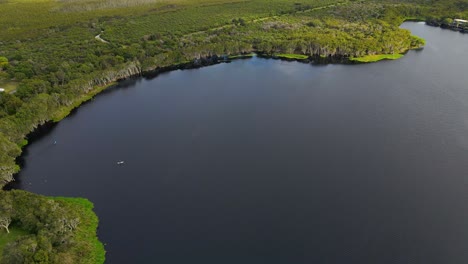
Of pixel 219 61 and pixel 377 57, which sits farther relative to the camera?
pixel 219 61

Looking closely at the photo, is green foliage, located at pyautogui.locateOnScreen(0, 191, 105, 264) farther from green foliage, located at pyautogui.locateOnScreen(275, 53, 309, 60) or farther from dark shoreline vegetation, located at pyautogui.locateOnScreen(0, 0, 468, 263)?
Result: green foliage, located at pyautogui.locateOnScreen(275, 53, 309, 60)

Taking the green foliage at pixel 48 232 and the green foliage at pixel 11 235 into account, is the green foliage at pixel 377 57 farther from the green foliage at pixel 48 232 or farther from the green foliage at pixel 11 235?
the green foliage at pixel 11 235

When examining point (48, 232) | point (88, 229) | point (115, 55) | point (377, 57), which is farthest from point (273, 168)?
point (115, 55)

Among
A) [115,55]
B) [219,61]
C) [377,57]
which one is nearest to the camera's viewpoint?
[377,57]

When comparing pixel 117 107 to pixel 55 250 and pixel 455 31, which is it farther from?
pixel 455 31

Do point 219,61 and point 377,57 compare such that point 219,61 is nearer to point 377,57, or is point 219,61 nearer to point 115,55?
point 115,55

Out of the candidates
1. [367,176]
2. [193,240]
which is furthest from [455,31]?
[193,240]

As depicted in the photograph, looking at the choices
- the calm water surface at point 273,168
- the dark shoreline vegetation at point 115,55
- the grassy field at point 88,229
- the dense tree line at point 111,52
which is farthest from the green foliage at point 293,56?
the grassy field at point 88,229
